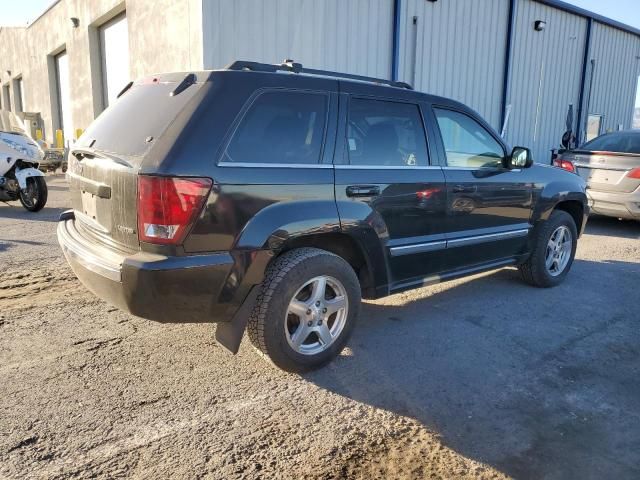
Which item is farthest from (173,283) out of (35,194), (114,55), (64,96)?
(64,96)

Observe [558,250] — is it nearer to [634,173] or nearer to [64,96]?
[634,173]

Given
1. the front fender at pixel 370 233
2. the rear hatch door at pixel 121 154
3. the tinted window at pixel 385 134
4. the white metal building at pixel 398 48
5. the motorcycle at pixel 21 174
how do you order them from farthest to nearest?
1. the white metal building at pixel 398 48
2. the motorcycle at pixel 21 174
3. the tinted window at pixel 385 134
4. the front fender at pixel 370 233
5. the rear hatch door at pixel 121 154

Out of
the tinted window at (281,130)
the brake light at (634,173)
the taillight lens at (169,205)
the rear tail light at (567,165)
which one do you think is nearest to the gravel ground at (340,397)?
the taillight lens at (169,205)

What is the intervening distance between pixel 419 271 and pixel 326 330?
103cm

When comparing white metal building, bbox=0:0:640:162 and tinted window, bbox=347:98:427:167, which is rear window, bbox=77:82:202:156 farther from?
white metal building, bbox=0:0:640:162

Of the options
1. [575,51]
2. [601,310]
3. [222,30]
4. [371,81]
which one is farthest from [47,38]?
[601,310]

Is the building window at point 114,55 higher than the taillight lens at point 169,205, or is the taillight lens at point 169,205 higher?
the building window at point 114,55

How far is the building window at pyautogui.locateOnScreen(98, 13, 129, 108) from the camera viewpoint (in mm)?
13820

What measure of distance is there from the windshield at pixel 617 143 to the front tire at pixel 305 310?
699cm

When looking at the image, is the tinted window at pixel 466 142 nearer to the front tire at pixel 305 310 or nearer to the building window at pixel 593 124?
the front tire at pixel 305 310

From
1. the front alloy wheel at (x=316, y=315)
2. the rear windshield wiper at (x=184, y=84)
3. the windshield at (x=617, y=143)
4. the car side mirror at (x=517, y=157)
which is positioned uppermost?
the rear windshield wiper at (x=184, y=84)

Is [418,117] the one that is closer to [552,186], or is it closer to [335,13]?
[552,186]

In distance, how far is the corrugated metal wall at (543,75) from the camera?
14.4m

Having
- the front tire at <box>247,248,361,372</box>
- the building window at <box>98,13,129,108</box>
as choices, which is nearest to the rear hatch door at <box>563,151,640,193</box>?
the front tire at <box>247,248,361,372</box>
